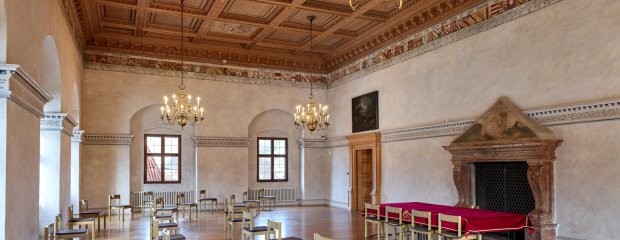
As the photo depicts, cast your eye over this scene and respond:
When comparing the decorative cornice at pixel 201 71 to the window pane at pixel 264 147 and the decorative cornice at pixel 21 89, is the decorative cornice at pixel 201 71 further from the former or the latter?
the decorative cornice at pixel 21 89

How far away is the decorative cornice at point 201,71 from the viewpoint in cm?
1502

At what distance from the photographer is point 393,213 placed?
9.65m

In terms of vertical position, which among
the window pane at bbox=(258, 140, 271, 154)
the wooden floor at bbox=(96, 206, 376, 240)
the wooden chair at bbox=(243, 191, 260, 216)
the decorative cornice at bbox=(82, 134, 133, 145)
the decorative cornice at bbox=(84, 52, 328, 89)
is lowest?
the wooden floor at bbox=(96, 206, 376, 240)

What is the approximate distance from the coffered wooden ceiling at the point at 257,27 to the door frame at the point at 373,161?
9.33 ft

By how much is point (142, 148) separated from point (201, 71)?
3.29 m

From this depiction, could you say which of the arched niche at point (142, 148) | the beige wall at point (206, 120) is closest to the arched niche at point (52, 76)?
the beige wall at point (206, 120)

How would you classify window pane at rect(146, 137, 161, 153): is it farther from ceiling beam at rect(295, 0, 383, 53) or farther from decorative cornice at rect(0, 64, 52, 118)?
decorative cornice at rect(0, 64, 52, 118)

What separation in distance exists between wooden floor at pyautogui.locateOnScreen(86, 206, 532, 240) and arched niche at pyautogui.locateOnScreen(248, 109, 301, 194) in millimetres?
1952

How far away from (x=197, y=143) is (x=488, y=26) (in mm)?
10093

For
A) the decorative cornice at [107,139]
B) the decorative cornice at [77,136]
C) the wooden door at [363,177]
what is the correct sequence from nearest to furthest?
the decorative cornice at [77,136] < the decorative cornice at [107,139] < the wooden door at [363,177]

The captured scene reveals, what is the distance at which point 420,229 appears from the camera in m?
8.59

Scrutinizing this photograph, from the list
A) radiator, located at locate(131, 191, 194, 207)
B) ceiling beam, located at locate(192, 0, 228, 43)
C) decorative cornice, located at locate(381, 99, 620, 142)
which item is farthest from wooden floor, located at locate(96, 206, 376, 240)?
ceiling beam, located at locate(192, 0, 228, 43)

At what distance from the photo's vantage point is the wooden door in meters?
16.1

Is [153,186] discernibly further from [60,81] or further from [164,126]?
[60,81]
